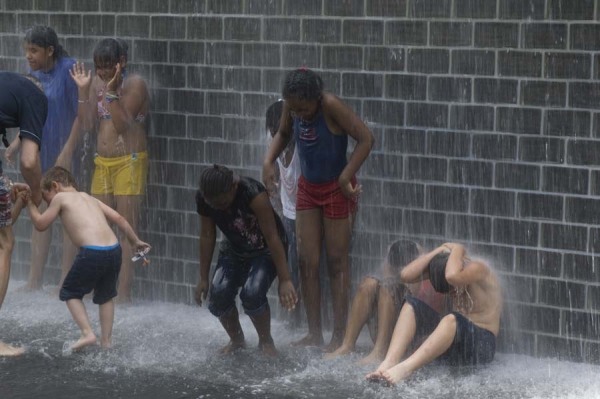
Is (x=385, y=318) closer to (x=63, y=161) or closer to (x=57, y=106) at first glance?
(x=63, y=161)

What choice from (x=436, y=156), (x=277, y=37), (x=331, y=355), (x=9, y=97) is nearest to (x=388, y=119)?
(x=436, y=156)

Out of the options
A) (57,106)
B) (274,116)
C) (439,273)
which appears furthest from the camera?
(57,106)

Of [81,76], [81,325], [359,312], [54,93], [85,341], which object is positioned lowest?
[85,341]

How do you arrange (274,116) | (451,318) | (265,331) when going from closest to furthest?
(451,318), (265,331), (274,116)

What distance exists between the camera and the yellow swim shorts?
A: 986 centimetres

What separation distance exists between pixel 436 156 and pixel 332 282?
1130mm

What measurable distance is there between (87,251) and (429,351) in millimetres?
2416

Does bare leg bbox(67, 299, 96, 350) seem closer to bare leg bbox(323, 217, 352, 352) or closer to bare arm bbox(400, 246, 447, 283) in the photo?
bare leg bbox(323, 217, 352, 352)

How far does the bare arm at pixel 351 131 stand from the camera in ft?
27.4

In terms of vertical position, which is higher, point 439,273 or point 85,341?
point 439,273

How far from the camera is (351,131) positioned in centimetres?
838

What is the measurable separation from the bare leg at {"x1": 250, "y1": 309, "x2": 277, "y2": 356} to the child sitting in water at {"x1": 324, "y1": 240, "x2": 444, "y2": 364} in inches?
15.0

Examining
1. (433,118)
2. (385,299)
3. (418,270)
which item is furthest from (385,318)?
(433,118)

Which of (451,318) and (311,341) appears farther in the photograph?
(311,341)
